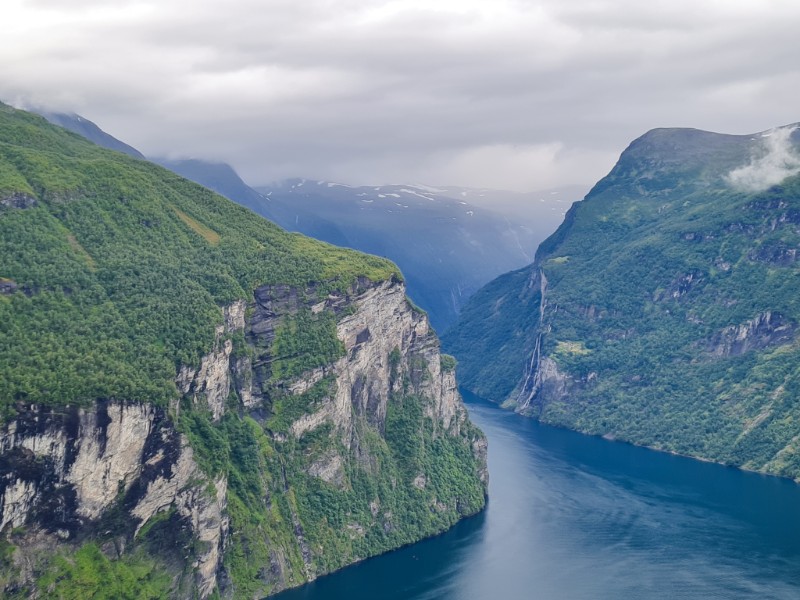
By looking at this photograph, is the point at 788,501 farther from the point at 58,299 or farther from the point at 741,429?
the point at 58,299

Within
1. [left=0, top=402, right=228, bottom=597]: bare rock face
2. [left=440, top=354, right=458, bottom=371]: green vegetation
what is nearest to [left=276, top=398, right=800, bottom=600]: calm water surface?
[left=0, top=402, right=228, bottom=597]: bare rock face

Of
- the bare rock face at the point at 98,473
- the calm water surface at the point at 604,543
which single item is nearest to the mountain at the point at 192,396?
the bare rock face at the point at 98,473

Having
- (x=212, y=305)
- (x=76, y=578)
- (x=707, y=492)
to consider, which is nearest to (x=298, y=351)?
(x=212, y=305)

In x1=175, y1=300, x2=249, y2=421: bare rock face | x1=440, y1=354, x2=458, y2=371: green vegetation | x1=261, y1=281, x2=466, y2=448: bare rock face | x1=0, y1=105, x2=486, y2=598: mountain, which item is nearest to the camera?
x1=0, y1=105, x2=486, y2=598: mountain

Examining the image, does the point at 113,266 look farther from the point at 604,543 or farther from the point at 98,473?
the point at 604,543

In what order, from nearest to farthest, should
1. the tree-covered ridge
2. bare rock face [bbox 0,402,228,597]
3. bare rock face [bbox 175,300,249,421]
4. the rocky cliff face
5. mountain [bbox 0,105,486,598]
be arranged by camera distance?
bare rock face [bbox 0,402,228,597] < the rocky cliff face < mountain [bbox 0,105,486,598] < the tree-covered ridge < bare rock face [bbox 175,300,249,421]

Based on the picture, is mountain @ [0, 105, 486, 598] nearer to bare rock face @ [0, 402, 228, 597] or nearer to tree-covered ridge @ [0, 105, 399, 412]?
bare rock face @ [0, 402, 228, 597]

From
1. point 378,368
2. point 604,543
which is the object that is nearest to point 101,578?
point 378,368
